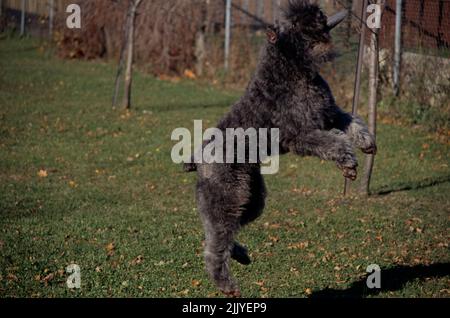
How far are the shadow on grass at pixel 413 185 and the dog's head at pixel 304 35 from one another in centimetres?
495

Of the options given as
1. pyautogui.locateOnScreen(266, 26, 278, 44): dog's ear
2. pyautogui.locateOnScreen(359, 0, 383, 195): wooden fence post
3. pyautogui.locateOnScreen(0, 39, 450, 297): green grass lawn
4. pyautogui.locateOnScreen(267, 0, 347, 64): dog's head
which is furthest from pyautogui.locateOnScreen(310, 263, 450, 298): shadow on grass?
pyautogui.locateOnScreen(359, 0, 383, 195): wooden fence post

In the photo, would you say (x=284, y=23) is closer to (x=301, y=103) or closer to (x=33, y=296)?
(x=301, y=103)

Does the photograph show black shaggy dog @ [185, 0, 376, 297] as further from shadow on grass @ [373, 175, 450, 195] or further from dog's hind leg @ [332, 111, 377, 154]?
shadow on grass @ [373, 175, 450, 195]

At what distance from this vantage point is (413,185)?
10242mm

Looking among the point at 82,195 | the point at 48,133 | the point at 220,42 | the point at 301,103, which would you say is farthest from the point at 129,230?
the point at 220,42

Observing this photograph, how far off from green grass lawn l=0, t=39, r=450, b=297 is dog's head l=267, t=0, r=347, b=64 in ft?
7.44

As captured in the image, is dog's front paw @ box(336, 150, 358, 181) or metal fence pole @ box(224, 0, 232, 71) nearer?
dog's front paw @ box(336, 150, 358, 181)

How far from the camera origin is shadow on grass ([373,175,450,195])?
10.0 m

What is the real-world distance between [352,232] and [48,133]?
7.70 m

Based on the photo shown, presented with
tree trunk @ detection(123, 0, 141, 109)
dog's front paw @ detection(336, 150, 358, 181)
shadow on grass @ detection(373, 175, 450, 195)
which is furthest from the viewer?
tree trunk @ detection(123, 0, 141, 109)

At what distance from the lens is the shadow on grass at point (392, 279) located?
6.20 metres

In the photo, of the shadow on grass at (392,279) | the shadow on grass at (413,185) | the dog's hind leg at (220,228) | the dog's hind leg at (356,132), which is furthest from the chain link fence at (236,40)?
the shadow on grass at (392,279)

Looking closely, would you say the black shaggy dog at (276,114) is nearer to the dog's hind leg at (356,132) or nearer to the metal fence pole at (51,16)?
the dog's hind leg at (356,132)

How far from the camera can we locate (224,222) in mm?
5398
